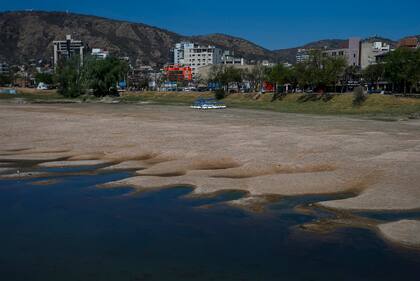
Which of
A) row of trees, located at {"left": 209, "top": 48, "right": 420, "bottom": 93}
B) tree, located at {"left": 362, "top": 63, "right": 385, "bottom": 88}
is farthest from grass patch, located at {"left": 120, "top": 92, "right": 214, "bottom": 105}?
tree, located at {"left": 362, "top": 63, "right": 385, "bottom": 88}

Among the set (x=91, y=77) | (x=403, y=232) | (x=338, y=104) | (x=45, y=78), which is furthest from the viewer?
(x=45, y=78)

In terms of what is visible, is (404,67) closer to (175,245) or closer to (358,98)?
(358,98)

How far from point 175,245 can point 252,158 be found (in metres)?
12.2

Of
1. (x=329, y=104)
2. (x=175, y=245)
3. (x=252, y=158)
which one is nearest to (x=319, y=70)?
(x=329, y=104)

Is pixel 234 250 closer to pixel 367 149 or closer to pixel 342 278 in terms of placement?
pixel 342 278

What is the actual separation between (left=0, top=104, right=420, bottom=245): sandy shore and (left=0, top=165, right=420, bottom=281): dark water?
1.78m

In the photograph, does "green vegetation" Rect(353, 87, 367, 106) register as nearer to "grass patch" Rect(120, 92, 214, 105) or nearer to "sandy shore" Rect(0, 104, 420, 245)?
"grass patch" Rect(120, 92, 214, 105)

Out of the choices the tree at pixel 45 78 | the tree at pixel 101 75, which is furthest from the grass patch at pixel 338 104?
the tree at pixel 45 78

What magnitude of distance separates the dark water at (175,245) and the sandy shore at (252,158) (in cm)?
178

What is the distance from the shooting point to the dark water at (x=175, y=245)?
986 centimetres

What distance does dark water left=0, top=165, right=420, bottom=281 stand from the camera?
986 cm

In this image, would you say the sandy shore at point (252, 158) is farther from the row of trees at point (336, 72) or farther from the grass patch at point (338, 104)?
the row of trees at point (336, 72)

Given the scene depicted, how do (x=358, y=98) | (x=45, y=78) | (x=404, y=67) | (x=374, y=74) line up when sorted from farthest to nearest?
(x=45, y=78), (x=374, y=74), (x=404, y=67), (x=358, y=98)

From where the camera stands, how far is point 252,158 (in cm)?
2331
